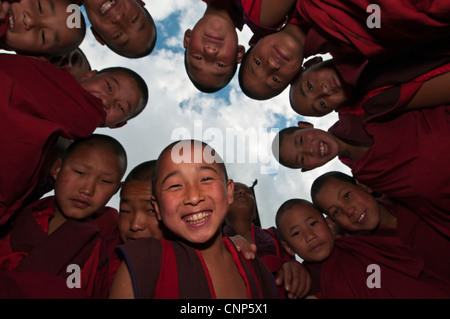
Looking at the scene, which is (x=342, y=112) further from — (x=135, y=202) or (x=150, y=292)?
(x=150, y=292)

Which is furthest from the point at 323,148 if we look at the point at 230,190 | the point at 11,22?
the point at 11,22

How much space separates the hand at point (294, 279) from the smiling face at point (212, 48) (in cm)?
156

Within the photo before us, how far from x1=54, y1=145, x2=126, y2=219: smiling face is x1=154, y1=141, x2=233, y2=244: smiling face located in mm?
726

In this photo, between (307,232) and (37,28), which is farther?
(307,232)

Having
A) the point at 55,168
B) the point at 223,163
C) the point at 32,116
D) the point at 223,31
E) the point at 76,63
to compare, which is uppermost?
the point at 76,63

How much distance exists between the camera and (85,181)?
1812mm

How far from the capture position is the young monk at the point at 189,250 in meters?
1.08

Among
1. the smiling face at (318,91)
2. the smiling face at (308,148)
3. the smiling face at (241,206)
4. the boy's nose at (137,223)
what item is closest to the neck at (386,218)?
the smiling face at (308,148)

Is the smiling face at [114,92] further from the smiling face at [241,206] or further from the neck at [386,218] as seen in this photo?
the neck at [386,218]

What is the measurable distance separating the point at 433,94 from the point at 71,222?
2.35 meters

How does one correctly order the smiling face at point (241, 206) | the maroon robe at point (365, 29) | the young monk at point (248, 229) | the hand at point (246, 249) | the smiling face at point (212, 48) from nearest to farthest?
the maroon robe at point (365, 29), the hand at point (246, 249), the smiling face at point (212, 48), the young monk at point (248, 229), the smiling face at point (241, 206)

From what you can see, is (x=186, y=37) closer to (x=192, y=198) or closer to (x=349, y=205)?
(x=192, y=198)

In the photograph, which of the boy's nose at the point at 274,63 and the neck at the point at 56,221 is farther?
the boy's nose at the point at 274,63

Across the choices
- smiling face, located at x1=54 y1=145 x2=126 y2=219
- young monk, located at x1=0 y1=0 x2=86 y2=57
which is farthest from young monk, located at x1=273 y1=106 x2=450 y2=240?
young monk, located at x1=0 y1=0 x2=86 y2=57
